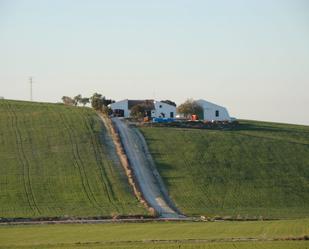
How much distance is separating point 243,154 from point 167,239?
41.2 metres

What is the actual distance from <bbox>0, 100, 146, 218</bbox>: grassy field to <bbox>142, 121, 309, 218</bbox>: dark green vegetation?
5.07 meters

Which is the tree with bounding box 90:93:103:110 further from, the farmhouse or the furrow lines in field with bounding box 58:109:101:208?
the furrow lines in field with bounding box 58:109:101:208

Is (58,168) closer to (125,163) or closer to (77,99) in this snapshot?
(125,163)

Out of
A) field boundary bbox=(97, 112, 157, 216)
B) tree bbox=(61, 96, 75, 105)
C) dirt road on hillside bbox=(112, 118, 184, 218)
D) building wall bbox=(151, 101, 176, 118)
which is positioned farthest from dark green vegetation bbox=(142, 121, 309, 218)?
tree bbox=(61, 96, 75, 105)

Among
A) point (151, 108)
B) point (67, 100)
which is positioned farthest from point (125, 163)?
point (67, 100)

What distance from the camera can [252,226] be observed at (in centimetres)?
4928

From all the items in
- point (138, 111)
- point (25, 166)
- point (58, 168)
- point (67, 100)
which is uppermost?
point (67, 100)

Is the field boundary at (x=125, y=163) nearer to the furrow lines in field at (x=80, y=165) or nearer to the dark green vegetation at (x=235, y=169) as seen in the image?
the dark green vegetation at (x=235, y=169)

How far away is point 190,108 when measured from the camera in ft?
377

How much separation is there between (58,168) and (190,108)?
43142mm

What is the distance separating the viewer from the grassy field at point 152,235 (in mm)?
38938

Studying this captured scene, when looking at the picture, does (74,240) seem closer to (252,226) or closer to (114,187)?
(252,226)

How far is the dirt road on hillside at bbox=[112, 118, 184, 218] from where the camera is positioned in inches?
2525

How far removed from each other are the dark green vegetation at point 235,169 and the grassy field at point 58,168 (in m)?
5.07
